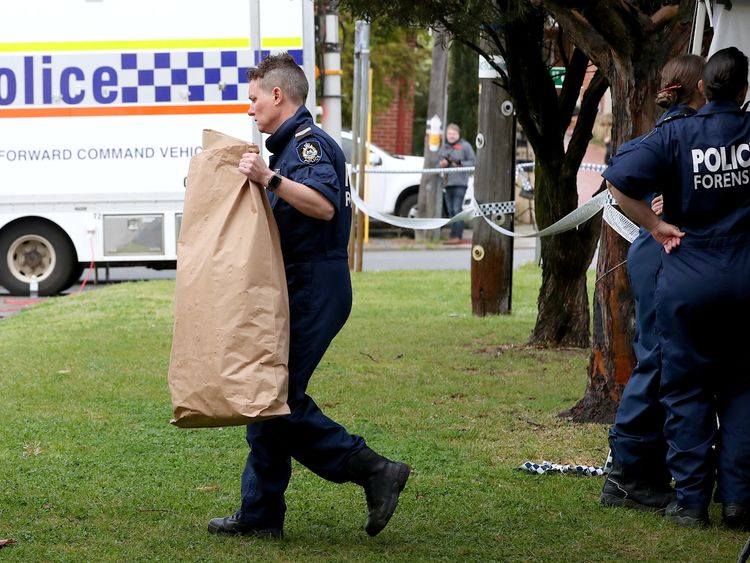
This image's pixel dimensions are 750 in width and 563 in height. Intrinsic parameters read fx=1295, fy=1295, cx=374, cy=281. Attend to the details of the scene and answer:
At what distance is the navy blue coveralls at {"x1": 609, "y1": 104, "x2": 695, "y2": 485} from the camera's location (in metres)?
5.38

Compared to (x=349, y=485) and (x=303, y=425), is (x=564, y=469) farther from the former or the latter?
(x=303, y=425)

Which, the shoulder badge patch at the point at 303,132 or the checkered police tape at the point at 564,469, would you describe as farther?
the checkered police tape at the point at 564,469

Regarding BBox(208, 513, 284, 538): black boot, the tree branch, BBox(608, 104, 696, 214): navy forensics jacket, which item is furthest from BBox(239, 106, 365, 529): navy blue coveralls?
the tree branch

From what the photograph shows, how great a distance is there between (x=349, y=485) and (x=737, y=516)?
1720mm

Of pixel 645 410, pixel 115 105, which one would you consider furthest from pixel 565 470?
Result: pixel 115 105

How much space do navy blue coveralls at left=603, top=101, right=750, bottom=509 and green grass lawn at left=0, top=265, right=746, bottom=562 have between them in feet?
1.03

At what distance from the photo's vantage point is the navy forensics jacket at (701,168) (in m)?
4.97

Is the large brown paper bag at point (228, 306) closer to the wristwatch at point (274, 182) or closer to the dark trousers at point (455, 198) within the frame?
the wristwatch at point (274, 182)

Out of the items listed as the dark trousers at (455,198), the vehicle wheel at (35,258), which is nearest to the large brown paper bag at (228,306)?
the vehicle wheel at (35,258)

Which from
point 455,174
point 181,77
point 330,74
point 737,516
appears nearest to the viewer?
point 737,516

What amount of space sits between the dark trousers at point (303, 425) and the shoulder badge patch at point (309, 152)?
379 mm

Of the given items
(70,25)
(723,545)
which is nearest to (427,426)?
(723,545)

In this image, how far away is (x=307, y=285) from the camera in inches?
187

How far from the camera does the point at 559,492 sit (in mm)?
5730
